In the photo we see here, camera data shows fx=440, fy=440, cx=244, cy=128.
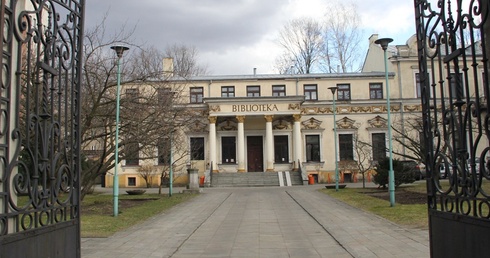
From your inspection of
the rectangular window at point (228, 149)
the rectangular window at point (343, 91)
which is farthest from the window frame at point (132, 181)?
the rectangular window at point (343, 91)

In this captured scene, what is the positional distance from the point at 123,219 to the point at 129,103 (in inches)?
188

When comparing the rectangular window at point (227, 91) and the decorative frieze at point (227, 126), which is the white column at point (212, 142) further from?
the rectangular window at point (227, 91)

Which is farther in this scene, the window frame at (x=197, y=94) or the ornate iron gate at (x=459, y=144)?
the window frame at (x=197, y=94)

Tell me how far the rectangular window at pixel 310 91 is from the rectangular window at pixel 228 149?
875cm

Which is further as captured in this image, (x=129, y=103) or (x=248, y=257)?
(x=129, y=103)

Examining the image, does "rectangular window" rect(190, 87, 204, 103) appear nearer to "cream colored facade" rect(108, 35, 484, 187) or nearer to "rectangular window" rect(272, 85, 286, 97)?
"cream colored facade" rect(108, 35, 484, 187)

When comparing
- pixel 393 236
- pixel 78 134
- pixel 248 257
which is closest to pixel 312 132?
pixel 393 236

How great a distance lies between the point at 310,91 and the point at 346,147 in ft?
22.1

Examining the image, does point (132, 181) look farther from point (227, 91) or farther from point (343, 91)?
point (343, 91)

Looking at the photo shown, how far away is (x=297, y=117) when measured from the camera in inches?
1666

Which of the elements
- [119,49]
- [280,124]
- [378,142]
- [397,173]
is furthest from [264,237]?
[378,142]

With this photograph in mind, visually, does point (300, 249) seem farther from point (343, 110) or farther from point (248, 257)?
point (343, 110)

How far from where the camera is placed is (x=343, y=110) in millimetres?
44094

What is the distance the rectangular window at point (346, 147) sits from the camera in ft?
144
